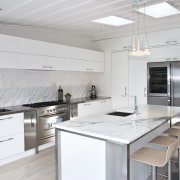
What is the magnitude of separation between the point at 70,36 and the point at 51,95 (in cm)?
163

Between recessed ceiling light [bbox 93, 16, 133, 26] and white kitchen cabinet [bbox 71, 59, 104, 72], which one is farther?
white kitchen cabinet [bbox 71, 59, 104, 72]

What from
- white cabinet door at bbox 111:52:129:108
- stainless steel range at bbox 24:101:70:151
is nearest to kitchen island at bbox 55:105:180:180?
stainless steel range at bbox 24:101:70:151

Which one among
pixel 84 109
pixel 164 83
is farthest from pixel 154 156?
pixel 84 109

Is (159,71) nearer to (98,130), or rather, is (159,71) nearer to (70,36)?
(70,36)

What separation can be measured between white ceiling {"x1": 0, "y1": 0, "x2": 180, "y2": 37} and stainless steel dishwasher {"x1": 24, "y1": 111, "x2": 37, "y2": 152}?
170cm

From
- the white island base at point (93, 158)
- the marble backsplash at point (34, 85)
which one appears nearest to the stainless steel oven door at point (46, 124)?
the marble backsplash at point (34, 85)

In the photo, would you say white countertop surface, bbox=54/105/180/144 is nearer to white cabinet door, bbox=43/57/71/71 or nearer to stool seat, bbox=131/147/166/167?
stool seat, bbox=131/147/166/167

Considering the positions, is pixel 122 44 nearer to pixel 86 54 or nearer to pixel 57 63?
pixel 86 54

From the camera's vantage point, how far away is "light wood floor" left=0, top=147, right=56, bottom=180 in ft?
8.95

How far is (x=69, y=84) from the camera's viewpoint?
499 cm

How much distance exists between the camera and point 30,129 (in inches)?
136

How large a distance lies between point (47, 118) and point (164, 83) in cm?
267

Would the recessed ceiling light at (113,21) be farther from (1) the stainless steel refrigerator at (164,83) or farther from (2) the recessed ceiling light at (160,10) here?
(1) the stainless steel refrigerator at (164,83)

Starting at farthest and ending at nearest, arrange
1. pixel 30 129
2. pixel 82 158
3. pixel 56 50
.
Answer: pixel 56 50 < pixel 30 129 < pixel 82 158
